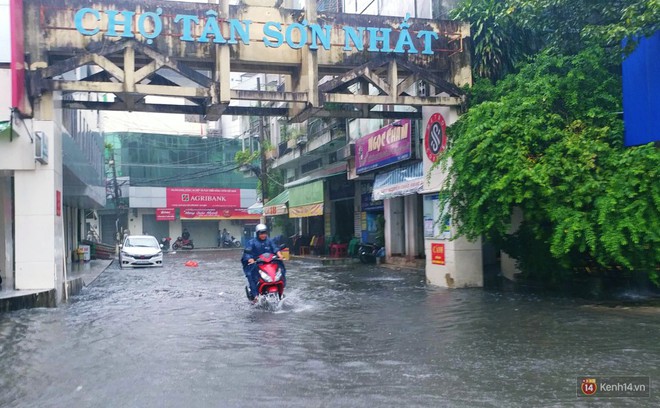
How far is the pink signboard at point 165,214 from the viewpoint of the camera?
51.0 metres

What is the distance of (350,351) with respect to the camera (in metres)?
7.60

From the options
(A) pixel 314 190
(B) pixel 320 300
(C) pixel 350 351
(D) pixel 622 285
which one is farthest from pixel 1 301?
(A) pixel 314 190

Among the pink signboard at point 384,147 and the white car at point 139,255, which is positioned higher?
the pink signboard at point 384,147

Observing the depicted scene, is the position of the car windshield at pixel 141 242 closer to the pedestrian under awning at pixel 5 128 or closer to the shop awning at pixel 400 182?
the shop awning at pixel 400 182

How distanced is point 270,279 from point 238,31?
5.34 metres

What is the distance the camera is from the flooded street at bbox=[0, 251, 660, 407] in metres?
5.65

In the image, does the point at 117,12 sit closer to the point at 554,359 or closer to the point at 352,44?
the point at 352,44

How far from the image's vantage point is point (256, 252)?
11.9 meters

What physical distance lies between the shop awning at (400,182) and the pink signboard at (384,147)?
476mm

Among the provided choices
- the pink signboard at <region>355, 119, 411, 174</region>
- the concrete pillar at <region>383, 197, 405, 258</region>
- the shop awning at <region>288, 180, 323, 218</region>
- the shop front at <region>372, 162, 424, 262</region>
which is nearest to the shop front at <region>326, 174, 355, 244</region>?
the shop awning at <region>288, 180, 323, 218</region>

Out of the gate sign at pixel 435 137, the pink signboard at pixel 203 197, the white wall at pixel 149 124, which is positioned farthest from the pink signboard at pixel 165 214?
the gate sign at pixel 435 137

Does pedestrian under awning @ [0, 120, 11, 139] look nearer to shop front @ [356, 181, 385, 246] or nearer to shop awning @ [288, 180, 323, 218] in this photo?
shop front @ [356, 181, 385, 246]

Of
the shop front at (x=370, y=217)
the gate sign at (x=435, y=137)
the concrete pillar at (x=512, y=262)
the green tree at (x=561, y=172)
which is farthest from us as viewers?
the shop front at (x=370, y=217)

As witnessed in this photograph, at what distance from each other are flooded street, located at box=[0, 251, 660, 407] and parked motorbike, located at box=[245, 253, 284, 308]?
0.29 m
